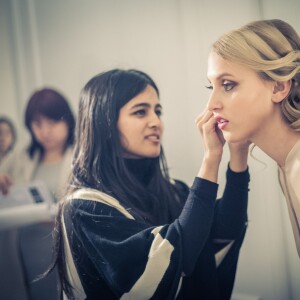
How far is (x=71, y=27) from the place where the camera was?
1.23 metres

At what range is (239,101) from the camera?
763 millimetres

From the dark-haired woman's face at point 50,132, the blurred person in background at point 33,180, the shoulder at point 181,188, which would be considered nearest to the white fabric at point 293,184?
the shoulder at point 181,188

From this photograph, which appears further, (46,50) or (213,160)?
(46,50)

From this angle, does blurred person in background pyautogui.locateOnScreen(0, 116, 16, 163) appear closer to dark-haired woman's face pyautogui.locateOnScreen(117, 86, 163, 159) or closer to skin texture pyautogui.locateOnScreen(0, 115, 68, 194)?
skin texture pyautogui.locateOnScreen(0, 115, 68, 194)

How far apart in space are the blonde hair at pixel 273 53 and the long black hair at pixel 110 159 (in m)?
0.26

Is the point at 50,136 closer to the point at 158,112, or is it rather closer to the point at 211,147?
the point at 158,112

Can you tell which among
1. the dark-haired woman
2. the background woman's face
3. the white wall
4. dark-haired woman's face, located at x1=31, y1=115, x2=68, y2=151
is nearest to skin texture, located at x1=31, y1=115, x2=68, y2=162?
dark-haired woman's face, located at x1=31, y1=115, x2=68, y2=151

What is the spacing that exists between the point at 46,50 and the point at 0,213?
0.57m

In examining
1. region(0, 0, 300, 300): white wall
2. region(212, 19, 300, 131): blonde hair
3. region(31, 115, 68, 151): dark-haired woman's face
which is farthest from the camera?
region(31, 115, 68, 151): dark-haired woman's face

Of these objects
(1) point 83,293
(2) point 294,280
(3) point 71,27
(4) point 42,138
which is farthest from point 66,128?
(2) point 294,280

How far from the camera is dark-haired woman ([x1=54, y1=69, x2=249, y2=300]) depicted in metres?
0.77

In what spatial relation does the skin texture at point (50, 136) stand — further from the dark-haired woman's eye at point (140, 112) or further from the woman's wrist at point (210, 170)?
the woman's wrist at point (210, 170)

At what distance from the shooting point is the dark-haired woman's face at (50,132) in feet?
4.58

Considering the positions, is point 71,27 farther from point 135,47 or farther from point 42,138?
point 42,138
